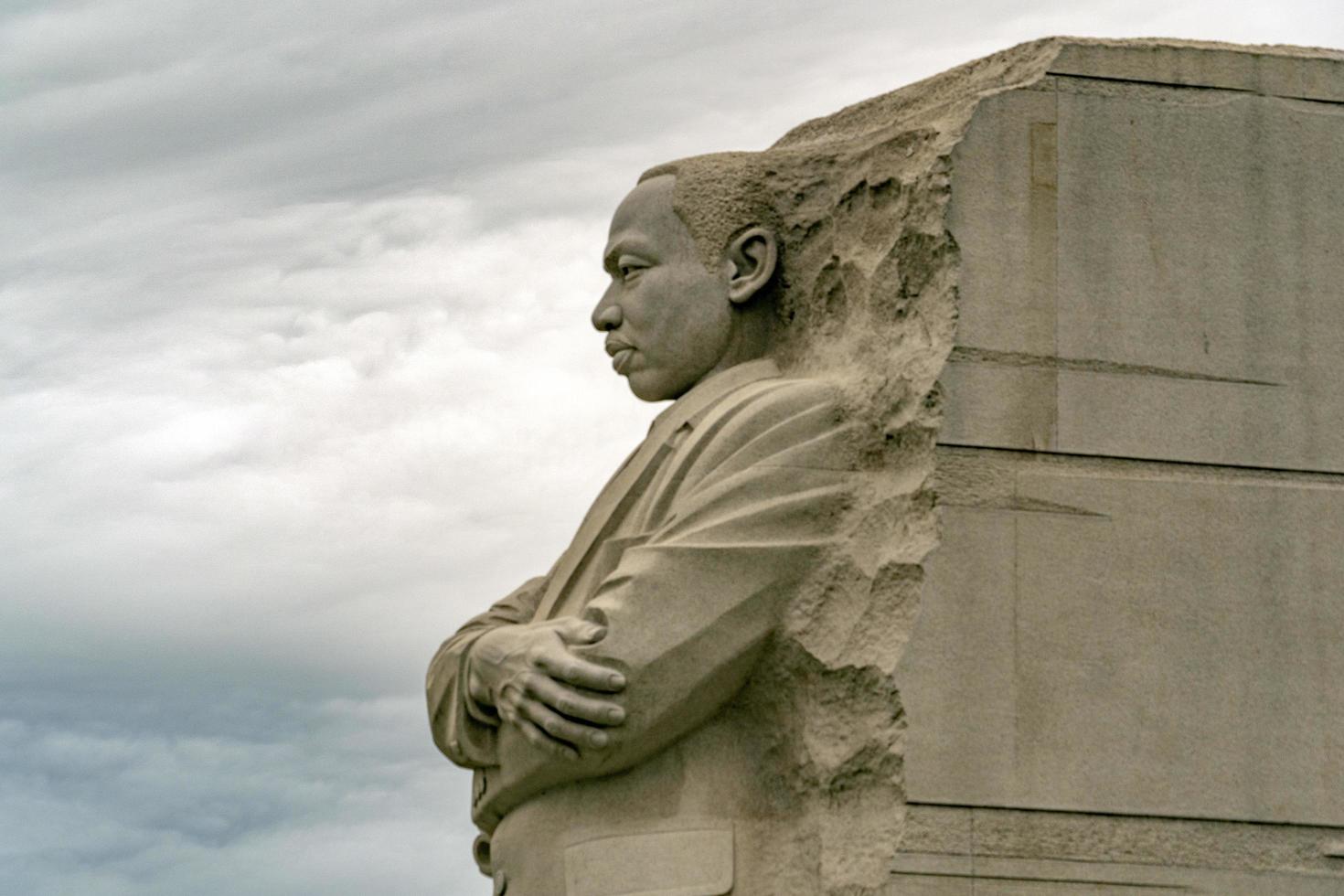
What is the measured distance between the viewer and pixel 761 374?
31.3ft

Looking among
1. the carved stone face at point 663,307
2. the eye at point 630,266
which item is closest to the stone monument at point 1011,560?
the carved stone face at point 663,307

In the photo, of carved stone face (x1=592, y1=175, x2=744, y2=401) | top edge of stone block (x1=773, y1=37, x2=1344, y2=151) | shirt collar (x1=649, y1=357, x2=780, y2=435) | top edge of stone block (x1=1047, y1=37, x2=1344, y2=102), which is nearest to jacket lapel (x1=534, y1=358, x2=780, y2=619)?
shirt collar (x1=649, y1=357, x2=780, y2=435)

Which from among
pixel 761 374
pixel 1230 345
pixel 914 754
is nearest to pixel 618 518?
pixel 761 374

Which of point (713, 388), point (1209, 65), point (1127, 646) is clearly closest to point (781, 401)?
point (713, 388)

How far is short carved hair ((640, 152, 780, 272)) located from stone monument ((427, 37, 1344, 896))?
0.46 metres

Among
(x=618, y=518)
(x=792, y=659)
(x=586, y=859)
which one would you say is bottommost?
(x=586, y=859)

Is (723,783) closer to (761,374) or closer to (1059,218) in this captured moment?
(761,374)

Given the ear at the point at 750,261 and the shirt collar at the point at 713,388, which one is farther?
the ear at the point at 750,261

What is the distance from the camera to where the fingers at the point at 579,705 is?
8.84 metres

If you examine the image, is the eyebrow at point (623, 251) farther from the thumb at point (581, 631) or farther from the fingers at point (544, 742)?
the fingers at point (544, 742)

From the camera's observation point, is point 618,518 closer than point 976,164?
No

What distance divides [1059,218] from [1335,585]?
146 cm

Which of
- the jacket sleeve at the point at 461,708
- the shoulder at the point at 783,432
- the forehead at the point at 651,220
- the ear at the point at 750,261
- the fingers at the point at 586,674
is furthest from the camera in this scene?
the forehead at the point at 651,220

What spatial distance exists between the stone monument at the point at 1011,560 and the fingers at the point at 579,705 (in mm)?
10
